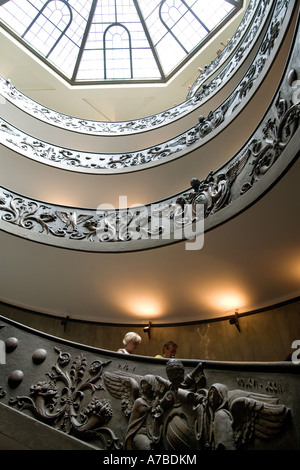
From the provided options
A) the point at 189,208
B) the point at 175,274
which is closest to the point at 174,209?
the point at 189,208

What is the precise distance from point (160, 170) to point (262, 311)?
4.89 m

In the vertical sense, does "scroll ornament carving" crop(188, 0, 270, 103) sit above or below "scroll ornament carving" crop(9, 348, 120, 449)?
above

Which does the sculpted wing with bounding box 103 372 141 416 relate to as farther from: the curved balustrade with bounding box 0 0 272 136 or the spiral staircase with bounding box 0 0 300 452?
the curved balustrade with bounding box 0 0 272 136

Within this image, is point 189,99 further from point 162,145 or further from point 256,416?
point 256,416

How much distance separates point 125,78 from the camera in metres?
15.2

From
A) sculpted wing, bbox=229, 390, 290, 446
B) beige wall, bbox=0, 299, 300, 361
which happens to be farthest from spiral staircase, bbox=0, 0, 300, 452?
beige wall, bbox=0, 299, 300, 361

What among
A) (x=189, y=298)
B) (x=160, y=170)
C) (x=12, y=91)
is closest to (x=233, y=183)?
(x=189, y=298)

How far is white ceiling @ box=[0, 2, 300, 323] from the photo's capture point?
16.3 feet

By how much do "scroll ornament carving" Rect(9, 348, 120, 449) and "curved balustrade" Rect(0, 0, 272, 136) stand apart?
9.06m

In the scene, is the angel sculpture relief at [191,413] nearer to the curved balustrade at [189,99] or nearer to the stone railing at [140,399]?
the stone railing at [140,399]

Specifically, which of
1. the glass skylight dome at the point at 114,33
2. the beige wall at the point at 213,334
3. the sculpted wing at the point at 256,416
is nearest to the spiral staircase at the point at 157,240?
the sculpted wing at the point at 256,416

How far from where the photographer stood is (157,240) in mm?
6055

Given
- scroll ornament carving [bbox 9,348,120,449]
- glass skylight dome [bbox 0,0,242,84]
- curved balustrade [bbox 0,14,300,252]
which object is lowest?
scroll ornament carving [bbox 9,348,120,449]

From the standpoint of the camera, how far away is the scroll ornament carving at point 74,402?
111 inches
